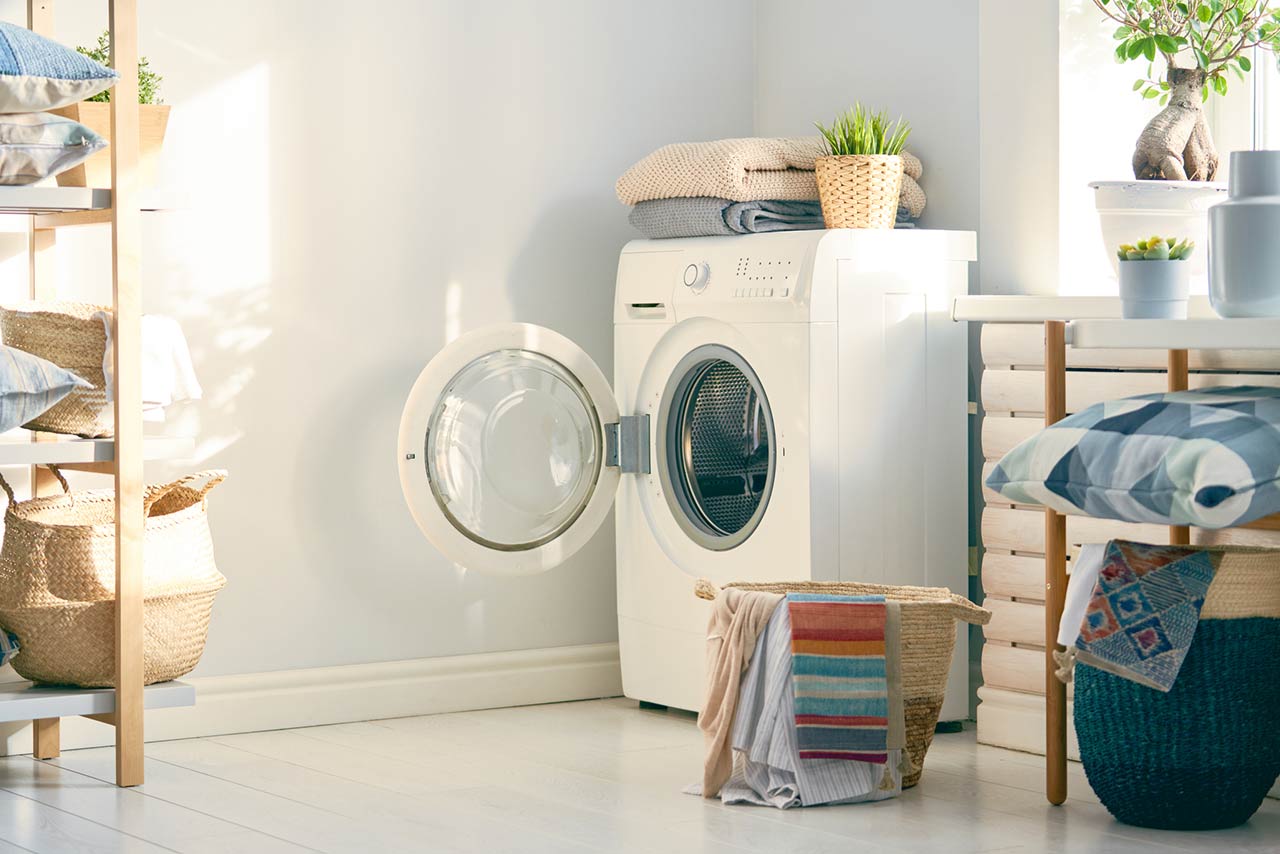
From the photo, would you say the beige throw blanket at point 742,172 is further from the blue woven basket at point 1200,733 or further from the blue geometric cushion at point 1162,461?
the blue woven basket at point 1200,733

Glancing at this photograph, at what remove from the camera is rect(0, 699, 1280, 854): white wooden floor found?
7.85ft

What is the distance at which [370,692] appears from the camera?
3387 millimetres

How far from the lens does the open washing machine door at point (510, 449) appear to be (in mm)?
3062

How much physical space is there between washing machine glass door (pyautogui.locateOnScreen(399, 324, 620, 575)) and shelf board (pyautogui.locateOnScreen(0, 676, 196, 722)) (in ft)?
1.73

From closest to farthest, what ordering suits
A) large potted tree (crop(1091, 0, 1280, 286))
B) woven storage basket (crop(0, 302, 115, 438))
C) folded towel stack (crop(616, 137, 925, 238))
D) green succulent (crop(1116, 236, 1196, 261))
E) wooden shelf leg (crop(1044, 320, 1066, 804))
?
green succulent (crop(1116, 236, 1196, 261)) < wooden shelf leg (crop(1044, 320, 1066, 804)) < woven storage basket (crop(0, 302, 115, 438)) < large potted tree (crop(1091, 0, 1280, 286)) < folded towel stack (crop(616, 137, 925, 238))

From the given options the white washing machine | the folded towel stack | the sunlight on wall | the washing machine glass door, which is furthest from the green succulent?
the sunlight on wall

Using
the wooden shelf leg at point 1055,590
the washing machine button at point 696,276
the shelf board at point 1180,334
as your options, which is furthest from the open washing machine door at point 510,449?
the shelf board at point 1180,334

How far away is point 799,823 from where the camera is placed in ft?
8.22

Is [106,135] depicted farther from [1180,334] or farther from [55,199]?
[1180,334]

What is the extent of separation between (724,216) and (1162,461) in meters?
1.22

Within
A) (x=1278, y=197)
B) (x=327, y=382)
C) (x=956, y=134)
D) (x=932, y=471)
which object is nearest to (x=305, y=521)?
(x=327, y=382)

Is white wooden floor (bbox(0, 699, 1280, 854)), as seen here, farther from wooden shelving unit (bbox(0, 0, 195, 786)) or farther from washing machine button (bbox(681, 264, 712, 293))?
washing machine button (bbox(681, 264, 712, 293))

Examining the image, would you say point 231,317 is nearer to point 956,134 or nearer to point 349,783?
point 349,783

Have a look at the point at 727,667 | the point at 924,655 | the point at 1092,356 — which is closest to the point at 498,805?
the point at 727,667
